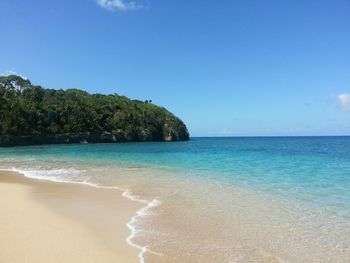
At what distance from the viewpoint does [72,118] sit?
283 ft

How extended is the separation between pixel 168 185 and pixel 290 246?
7934mm

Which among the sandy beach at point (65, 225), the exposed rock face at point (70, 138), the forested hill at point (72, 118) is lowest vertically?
the sandy beach at point (65, 225)

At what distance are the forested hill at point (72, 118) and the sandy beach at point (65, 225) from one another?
61.8 meters

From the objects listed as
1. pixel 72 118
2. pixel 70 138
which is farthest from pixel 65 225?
pixel 72 118

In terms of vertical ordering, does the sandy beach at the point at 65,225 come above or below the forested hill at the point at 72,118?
below

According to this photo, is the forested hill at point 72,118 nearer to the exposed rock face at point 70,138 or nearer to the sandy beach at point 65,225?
the exposed rock face at point 70,138

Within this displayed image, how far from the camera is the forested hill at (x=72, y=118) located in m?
73.7

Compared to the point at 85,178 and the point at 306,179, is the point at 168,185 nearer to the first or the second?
the point at 85,178

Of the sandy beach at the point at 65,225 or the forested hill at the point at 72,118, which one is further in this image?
the forested hill at the point at 72,118

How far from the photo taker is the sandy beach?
5918mm

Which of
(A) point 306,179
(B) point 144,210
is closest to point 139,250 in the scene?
(B) point 144,210

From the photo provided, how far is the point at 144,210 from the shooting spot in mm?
9469

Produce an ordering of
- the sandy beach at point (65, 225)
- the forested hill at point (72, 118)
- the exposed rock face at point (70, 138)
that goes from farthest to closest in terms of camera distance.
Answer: the forested hill at point (72, 118), the exposed rock face at point (70, 138), the sandy beach at point (65, 225)

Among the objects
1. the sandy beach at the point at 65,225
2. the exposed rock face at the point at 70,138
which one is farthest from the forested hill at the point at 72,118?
the sandy beach at the point at 65,225
